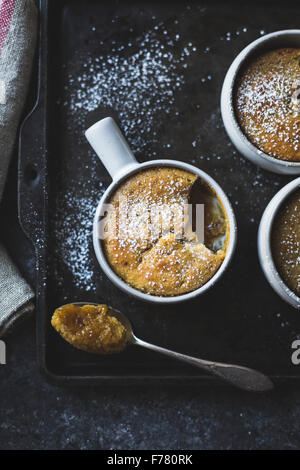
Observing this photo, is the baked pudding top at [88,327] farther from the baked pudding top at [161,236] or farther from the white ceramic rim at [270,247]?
the white ceramic rim at [270,247]

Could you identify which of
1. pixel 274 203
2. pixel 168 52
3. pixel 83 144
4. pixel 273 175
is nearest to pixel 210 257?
pixel 274 203

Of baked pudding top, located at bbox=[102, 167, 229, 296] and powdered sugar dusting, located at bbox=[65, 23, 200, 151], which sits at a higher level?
powdered sugar dusting, located at bbox=[65, 23, 200, 151]

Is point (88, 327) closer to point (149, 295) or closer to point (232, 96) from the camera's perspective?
point (149, 295)

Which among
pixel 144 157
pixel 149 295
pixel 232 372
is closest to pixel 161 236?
pixel 149 295

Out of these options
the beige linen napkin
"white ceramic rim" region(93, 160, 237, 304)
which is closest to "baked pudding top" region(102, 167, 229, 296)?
"white ceramic rim" region(93, 160, 237, 304)

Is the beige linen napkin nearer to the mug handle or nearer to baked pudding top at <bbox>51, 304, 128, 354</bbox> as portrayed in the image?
baked pudding top at <bbox>51, 304, 128, 354</bbox>

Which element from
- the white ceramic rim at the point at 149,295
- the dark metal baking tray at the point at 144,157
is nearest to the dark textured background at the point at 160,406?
the dark metal baking tray at the point at 144,157
